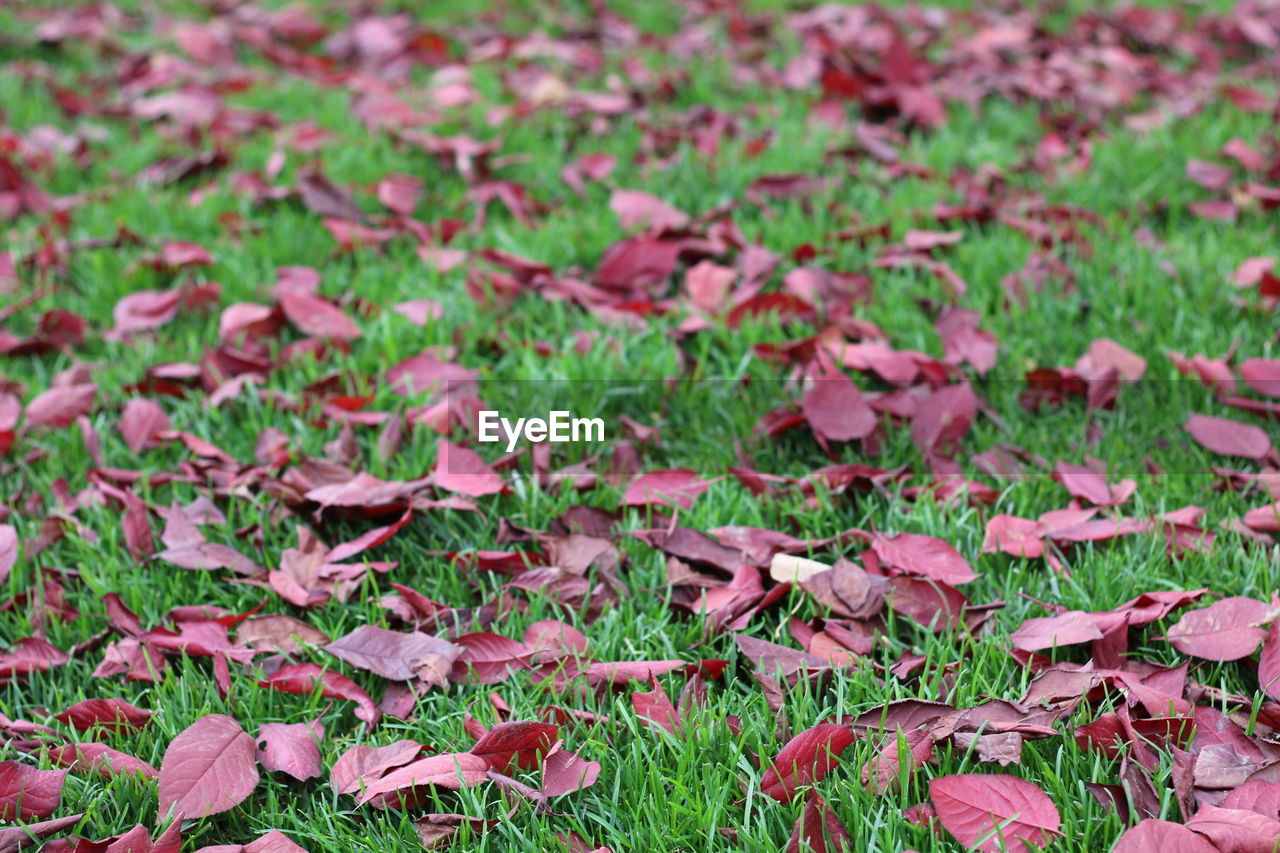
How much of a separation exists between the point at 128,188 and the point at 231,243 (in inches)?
21.6

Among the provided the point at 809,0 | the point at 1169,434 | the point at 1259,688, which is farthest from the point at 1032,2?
the point at 1259,688

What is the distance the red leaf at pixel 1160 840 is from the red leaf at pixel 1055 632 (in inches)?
13.0

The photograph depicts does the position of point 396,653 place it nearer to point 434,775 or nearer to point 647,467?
point 434,775

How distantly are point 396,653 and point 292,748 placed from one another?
A: 0.20 meters

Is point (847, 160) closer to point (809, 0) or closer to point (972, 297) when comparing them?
point (972, 297)

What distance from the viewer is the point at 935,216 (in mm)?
2811

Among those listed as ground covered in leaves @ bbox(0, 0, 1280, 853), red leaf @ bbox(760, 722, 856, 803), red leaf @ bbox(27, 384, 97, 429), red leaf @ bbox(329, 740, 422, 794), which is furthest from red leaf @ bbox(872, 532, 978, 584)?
red leaf @ bbox(27, 384, 97, 429)

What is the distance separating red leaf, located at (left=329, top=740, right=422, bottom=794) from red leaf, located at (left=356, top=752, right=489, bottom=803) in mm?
17

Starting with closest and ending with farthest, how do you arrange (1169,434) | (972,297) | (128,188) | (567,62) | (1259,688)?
1. (1259,688)
2. (1169,434)
3. (972,297)
4. (128,188)
5. (567,62)

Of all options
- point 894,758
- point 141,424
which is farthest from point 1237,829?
point 141,424

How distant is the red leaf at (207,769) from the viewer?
136 centimetres

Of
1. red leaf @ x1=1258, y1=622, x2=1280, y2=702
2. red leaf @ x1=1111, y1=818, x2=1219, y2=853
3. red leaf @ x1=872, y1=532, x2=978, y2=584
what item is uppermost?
red leaf @ x1=1111, y1=818, x2=1219, y2=853

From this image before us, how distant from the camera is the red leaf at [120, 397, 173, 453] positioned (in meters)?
2.11

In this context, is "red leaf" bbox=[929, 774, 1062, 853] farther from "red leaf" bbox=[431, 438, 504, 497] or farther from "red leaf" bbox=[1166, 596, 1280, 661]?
"red leaf" bbox=[431, 438, 504, 497]
